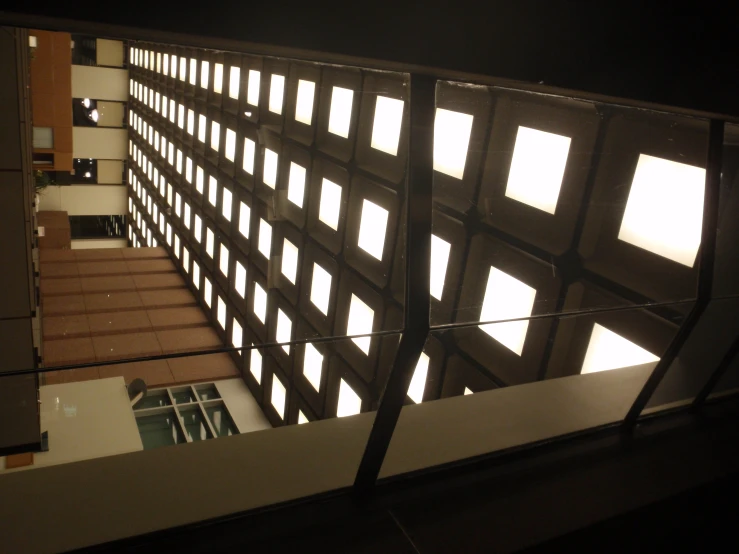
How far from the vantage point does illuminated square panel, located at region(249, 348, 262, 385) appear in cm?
140

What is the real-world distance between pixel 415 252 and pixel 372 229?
125 centimetres

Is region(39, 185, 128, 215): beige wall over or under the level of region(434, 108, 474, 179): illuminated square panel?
under

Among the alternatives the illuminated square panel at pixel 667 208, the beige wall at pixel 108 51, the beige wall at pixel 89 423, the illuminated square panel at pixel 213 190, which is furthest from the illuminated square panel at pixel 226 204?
the illuminated square panel at pixel 667 208

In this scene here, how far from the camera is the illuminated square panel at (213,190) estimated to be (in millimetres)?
2186

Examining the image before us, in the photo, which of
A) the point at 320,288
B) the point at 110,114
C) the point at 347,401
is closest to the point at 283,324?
the point at 320,288

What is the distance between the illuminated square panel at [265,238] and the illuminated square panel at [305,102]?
431mm

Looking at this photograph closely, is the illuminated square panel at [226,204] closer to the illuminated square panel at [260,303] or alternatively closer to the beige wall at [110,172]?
the illuminated square panel at [260,303]

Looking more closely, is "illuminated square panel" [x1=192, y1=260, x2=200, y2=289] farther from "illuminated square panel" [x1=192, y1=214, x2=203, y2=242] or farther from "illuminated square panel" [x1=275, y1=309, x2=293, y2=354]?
"illuminated square panel" [x1=275, y1=309, x2=293, y2=354]

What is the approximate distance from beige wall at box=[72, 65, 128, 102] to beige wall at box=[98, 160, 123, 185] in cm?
20

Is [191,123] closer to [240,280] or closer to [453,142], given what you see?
[240,280]

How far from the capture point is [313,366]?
2184 millimetres

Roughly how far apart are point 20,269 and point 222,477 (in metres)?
0.91

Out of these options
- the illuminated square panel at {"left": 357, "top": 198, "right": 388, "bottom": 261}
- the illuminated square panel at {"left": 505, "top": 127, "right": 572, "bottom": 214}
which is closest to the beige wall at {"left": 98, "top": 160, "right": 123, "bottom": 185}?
the illuminated square panel at {"left": 357, "top": 198, "right": 388, "bottom": 261}

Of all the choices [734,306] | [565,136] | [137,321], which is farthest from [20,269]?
[734,306]
